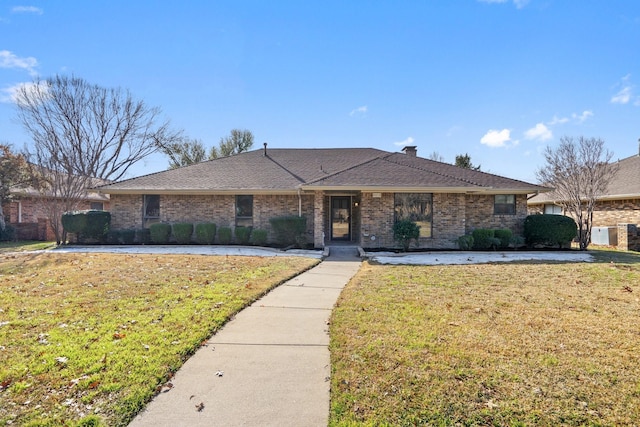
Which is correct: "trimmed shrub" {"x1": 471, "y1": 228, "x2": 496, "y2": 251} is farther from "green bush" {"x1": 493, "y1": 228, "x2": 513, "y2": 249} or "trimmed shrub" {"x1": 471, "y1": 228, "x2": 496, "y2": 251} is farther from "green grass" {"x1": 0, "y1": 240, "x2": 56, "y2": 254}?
"green grass" {"x1": 0, "y1": 240, "x2": 56, "y2": 254}

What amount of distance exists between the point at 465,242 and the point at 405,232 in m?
2.47

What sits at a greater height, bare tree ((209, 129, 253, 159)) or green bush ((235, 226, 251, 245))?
bare tree ((209, 129, 253, 159))

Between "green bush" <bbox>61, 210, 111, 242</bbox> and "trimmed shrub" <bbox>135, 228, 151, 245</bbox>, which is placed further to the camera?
"trimmed shrub" <bbox>135, 228, 151, 245</bbox>

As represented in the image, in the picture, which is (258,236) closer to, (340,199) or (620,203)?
(340,199)

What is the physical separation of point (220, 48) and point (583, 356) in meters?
13.0

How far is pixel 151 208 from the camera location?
15078 millimetres

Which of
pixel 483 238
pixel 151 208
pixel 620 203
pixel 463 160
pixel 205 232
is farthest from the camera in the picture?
pixel 463 160

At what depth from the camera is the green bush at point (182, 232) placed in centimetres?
1426

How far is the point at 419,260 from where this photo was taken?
35.8ft

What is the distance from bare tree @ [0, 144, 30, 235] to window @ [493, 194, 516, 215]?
23185 millimetres

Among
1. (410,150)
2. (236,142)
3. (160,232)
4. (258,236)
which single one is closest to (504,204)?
A: (410,150)

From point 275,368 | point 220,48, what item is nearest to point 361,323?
point 275,368

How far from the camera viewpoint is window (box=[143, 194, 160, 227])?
15.0 m

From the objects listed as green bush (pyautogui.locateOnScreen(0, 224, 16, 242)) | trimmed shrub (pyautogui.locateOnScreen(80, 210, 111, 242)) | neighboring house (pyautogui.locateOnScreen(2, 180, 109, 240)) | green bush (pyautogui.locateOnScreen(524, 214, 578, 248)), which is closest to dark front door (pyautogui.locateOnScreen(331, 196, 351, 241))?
green bush (pyautogui.locateOnScreen(524, 214, 578, 248))
